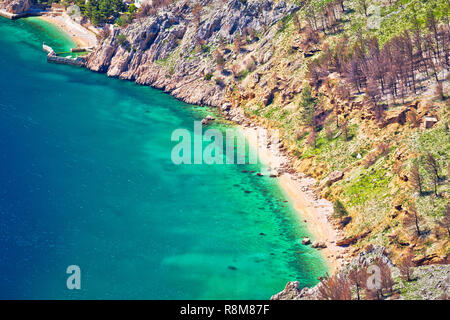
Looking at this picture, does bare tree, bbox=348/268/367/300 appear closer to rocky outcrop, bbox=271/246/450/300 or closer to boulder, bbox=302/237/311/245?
rocky outcrop, bbox=271/246/450/300

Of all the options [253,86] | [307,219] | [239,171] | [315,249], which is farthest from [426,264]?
[253,86]

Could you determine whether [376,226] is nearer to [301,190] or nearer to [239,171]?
[301,190]

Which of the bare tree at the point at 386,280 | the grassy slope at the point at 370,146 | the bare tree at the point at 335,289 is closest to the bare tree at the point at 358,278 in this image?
the bare tree at the point at 335,289

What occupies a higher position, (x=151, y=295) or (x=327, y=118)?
(x=327, y=118)

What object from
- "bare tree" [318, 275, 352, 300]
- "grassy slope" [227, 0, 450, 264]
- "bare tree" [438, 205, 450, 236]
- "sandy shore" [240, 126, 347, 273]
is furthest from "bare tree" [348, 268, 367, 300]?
"bare tree" [438, 205, 450, 236]

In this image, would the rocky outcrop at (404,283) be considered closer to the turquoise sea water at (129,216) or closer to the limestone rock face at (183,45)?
the turquoise sea water at (129,216)

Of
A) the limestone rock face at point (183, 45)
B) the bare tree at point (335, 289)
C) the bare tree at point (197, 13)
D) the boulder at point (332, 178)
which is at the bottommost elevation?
the bare tree at point (335, 289)

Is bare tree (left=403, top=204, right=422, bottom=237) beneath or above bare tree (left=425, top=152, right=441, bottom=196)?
beneath
